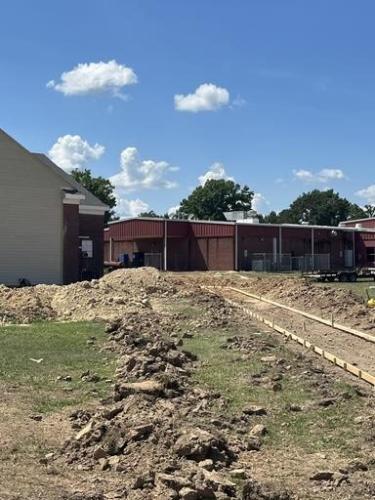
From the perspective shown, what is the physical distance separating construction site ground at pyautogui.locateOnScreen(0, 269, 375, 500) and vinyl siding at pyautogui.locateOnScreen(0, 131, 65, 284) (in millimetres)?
20321

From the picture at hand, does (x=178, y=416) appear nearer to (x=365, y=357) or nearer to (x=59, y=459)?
(x=59, y=459)

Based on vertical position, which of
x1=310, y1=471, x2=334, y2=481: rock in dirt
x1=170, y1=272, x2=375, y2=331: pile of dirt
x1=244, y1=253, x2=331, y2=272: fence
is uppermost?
x1=244, y1=253, x2=331, y2=272: fence

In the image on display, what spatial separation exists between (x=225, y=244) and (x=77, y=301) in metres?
37.7

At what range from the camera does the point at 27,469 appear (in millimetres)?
6391

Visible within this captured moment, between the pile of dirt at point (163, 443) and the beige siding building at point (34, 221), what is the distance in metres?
28.5

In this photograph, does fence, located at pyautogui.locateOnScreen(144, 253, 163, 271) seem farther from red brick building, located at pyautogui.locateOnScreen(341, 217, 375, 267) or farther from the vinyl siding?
the vinyl siding

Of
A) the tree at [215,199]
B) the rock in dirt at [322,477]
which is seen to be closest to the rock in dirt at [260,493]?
the rock in dirt at [322,477]

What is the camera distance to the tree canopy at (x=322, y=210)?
155m

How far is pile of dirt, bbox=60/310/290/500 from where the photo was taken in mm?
5738

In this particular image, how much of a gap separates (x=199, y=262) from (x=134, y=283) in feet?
107

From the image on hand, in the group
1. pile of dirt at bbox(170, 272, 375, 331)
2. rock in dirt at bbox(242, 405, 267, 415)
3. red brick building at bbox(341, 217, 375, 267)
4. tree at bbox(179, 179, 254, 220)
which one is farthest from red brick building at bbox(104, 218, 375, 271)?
tree at bbox(179, 179, 254, 220)

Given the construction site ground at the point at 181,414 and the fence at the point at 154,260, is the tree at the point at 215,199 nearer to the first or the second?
the fence at the point at 154,260

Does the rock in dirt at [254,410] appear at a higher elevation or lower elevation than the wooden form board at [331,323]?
lower

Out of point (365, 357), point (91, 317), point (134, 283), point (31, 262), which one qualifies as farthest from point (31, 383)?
point (31, 262)
